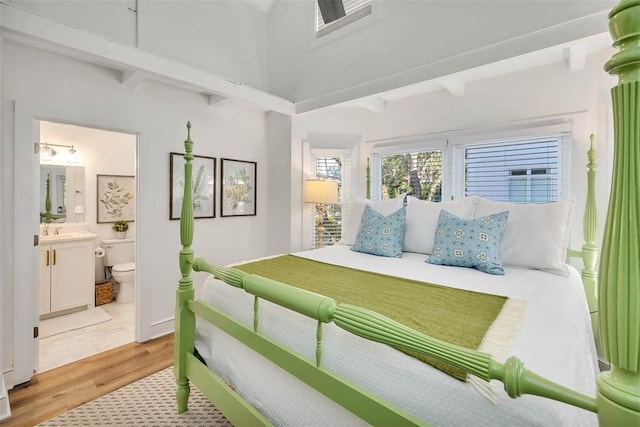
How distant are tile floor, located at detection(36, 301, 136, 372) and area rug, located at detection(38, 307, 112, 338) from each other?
93 millimetres

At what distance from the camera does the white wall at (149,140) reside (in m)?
2.16

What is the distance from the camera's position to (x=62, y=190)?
3.85 metres

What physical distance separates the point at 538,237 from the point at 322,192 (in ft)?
6.78

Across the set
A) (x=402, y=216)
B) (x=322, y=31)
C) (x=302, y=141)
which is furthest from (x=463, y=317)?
(x=322, y=31)

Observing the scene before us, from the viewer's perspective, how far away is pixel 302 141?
372cm

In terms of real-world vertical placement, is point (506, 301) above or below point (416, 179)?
below

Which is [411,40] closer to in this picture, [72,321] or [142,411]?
[142,411]

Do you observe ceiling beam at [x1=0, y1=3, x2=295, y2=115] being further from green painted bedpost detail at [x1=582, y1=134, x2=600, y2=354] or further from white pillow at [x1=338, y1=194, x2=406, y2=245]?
green painted bedpost detail at [x1=582, y1=134, x2=600, y2=354]

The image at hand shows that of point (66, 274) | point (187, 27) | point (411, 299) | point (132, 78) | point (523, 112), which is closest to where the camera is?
point (411, 299)

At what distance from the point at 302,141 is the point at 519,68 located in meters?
2.22

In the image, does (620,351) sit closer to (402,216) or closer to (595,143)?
(402,216)

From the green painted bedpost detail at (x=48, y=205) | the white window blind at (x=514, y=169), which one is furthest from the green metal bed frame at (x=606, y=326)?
the green painted bedpost detail at (x=48, y=205)

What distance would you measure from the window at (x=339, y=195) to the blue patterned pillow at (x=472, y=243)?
169 centimetres

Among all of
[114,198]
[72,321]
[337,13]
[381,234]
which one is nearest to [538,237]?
[381,234]
